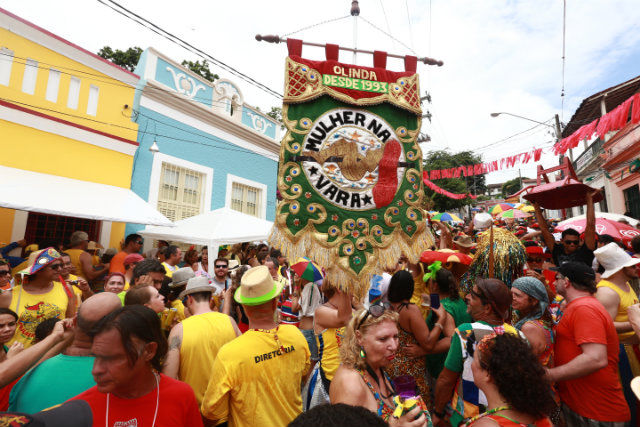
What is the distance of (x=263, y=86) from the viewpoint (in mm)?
8820

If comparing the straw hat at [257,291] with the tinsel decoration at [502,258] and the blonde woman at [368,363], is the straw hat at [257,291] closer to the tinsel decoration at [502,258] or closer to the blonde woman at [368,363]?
the blonde woman at [368,363]

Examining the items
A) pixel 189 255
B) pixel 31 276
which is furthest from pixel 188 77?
pixel 31 276

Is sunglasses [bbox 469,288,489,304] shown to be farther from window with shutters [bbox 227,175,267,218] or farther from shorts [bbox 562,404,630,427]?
window with shutters [bbox 227,175,267,218]

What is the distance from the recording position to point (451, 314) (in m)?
3.33

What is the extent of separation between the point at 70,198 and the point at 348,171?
22.6ft

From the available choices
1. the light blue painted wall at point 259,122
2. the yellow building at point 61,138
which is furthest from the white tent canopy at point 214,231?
the light blue painted wall at point 259,122

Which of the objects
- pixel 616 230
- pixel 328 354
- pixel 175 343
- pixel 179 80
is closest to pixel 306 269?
pixel 328 354

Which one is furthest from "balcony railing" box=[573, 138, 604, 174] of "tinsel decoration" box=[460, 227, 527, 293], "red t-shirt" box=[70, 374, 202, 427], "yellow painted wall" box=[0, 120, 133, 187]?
"red t-shirt" box=[70, 374, 202, 427]

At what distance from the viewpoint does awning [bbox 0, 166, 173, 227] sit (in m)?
6.22

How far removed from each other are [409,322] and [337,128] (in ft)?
5.76

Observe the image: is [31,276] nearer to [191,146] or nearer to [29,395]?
[29,395]

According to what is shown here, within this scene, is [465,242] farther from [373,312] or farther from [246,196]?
[246,196]

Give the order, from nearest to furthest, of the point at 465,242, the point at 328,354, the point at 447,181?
the point at 328,354, the point at 465,242, the point at 447,181

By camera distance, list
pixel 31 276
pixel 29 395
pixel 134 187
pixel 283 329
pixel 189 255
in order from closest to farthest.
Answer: pixel 29 395 → pixel 283 329 → pixel 31 276 → pixel 189 255 → pixel 134 187
